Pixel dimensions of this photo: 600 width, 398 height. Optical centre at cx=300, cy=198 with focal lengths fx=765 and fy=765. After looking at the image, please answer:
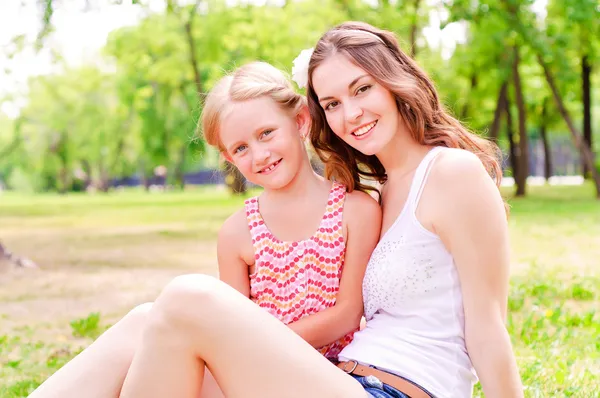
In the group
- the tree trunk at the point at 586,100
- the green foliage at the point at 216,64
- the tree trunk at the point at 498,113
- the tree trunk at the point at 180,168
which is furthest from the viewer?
the tree trunk at the point at 180,168

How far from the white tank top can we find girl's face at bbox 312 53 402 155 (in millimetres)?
261

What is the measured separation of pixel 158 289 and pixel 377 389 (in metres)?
5.85

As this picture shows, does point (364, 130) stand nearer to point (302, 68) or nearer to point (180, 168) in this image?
point (302, 68)

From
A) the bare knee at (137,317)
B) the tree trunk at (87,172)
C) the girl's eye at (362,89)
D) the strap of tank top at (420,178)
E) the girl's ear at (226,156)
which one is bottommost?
the tree trunk at (87,172)

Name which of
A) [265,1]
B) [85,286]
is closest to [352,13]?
[265,1]

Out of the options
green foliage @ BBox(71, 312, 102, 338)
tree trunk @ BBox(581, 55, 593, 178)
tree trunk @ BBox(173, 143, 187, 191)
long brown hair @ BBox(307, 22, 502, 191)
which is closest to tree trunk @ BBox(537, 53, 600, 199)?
tree trunk @ BBox(581, 55, 593, 178)

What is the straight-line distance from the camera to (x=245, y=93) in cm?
290

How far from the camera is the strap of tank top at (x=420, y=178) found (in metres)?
2.56

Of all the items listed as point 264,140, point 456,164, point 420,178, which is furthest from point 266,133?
point 456,164

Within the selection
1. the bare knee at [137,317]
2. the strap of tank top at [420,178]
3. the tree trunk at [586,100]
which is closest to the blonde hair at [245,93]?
the strap of tank top at [420,178]

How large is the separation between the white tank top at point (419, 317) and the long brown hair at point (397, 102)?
29 cm

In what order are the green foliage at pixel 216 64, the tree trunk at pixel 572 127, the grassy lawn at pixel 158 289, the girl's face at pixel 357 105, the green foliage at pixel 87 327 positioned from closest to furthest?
1. the girl's face at pixel 357 105
2. the grassy lawn at pixel 158 289
3. the green foliage at pixel 87 327
4. the green foliage at pixel 216 64
5. the tree trunk at pixel 572 127

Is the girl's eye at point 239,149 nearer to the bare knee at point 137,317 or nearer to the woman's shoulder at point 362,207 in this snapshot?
the woman's shoulder at point 362,207

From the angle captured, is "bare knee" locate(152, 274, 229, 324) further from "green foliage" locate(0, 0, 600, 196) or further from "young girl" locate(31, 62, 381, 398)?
"green foliage" locate(0, 0, 600, 196)
